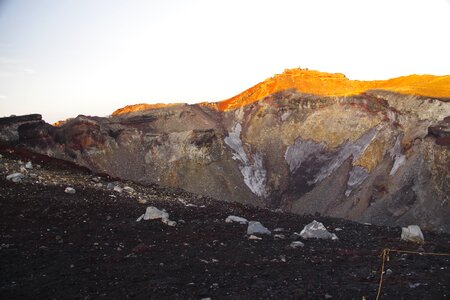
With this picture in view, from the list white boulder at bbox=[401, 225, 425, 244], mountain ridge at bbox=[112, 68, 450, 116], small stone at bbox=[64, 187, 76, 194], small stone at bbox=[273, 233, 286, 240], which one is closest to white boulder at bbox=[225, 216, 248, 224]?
small stone at bbox=[273, 233, 286, 240]

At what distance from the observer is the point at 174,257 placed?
1128 cm

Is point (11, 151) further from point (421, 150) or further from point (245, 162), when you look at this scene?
point (245, 162)

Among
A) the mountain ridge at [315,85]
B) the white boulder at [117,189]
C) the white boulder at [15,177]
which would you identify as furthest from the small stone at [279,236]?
the mountain ridge at [315,85]

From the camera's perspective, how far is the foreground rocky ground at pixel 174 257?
9047 mm

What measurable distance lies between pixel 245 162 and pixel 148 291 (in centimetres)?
5085

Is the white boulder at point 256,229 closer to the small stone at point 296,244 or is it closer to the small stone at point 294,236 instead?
the small stone at point 294,236

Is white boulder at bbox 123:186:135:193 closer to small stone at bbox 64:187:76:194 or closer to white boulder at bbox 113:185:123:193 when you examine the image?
white boulder at bbox 113:185:123:193

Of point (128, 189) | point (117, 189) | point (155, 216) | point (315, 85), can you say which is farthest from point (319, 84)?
point (155, 216)

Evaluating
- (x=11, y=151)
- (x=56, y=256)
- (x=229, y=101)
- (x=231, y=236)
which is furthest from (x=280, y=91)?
(x=56, y=256)

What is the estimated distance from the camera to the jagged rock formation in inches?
1568

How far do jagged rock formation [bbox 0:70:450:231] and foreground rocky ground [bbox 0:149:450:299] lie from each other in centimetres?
2318

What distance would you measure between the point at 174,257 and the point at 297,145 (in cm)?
5013

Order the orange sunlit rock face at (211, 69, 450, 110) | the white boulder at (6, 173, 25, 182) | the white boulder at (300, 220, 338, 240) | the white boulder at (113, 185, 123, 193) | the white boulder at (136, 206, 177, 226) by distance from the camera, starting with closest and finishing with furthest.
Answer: the white boulder at (136, 206, 177, 226)
the white boulder at (300, 220, 338, 240)
the white boulder at (6, 173, 25, 182)
the white boulder at (113, 185, 123, 193)
the orange sunlit rock face at (211, 69, 450, 110)

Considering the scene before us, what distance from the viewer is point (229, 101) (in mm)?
76625
